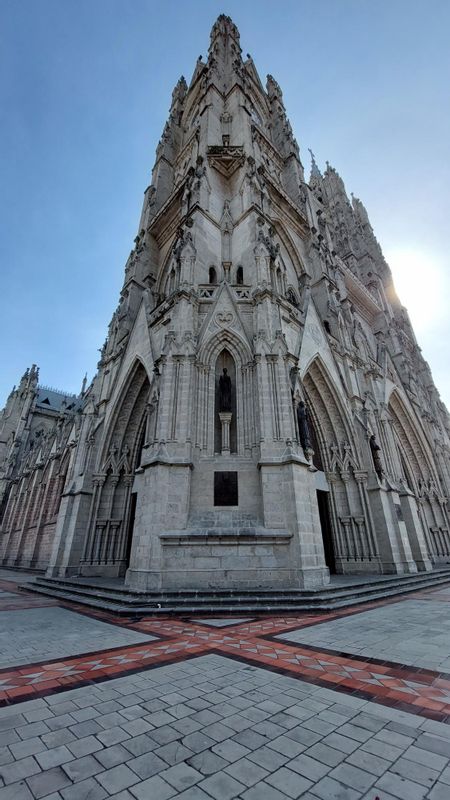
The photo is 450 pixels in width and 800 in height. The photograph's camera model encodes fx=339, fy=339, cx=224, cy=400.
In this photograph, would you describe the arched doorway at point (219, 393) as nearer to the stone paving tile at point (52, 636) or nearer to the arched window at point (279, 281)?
the arched window at point (279, 281)

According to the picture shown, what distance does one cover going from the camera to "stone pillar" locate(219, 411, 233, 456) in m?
9.88

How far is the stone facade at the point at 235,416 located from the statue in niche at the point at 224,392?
92 millimetres

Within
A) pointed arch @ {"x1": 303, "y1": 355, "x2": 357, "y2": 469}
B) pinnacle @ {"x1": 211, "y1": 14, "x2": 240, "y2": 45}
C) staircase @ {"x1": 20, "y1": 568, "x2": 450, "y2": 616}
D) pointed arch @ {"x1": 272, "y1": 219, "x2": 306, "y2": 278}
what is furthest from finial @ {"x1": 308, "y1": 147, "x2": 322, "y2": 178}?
staircase @ {"x1": 20, "y1": 568, "x2": 450, "y2": 616}

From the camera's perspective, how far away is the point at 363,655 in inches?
159

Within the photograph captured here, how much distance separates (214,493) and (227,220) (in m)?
12.2

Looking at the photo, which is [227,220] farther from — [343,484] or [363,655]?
[363,655]

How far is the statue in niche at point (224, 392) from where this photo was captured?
34.2 ft

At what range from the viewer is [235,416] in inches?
413

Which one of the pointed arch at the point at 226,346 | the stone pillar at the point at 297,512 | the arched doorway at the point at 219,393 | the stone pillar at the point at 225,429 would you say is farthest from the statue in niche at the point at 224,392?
the stone pillar at the point at 297,512

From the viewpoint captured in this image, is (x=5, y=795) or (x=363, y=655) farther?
(x=363, y=655)

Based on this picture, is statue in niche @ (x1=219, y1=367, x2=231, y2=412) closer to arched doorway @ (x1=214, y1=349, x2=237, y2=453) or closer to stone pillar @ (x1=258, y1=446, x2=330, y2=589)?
arched doorway @ (x1=214, y1=349, x2=237, y2=453)

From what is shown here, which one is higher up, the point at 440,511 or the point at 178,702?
the point at 440,511

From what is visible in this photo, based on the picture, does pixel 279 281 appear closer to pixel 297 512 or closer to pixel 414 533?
pixel 297 512

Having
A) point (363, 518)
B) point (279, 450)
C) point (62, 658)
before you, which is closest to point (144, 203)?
point (279, 450)
